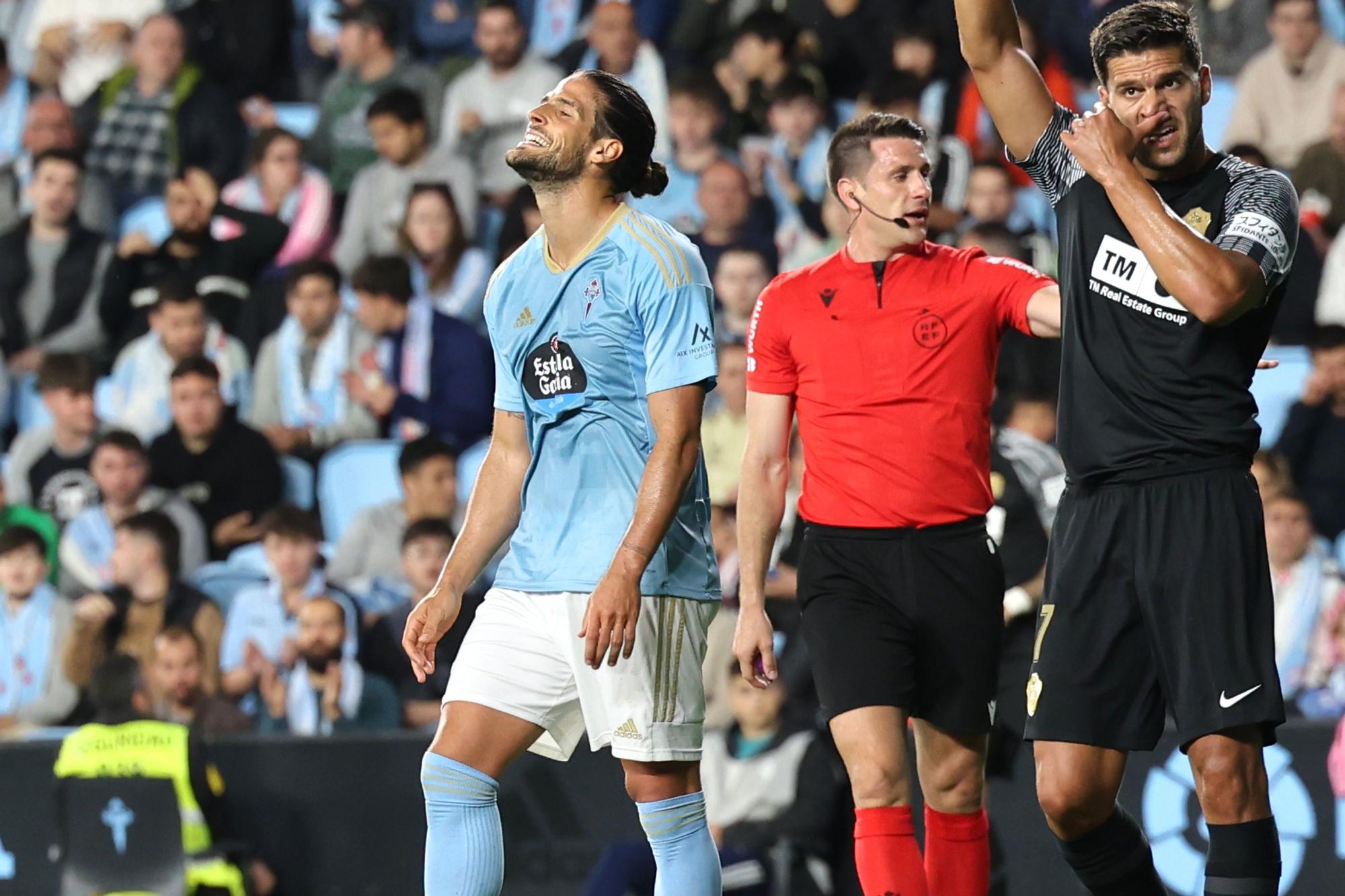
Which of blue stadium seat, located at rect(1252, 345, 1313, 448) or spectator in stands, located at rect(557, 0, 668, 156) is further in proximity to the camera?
spectator in stands, located at rect(557, 0, 668, 156)

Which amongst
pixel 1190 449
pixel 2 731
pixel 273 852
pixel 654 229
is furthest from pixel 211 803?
pixel 1190 449

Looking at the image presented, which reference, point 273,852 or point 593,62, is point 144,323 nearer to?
point 593,62

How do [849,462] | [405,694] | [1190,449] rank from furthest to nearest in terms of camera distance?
1. [405,694]
2. [849,462]
3. [1190,449]

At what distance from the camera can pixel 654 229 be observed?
4.70 m

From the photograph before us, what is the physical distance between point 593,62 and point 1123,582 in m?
7.51

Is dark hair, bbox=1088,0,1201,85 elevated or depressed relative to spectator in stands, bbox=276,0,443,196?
depressed

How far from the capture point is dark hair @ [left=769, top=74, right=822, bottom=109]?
1066 centimetres

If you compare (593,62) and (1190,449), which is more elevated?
(593,62)

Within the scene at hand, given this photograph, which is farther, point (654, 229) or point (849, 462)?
point (849, 462)

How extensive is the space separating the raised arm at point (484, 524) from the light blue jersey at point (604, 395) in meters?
0.11

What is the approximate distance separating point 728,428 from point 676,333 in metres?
4.69

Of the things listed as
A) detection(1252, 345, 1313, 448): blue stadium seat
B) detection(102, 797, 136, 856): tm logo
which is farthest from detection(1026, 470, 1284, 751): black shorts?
detection(1252, 345, 1313, 448): blue stadium seat

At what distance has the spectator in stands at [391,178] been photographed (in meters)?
10.9

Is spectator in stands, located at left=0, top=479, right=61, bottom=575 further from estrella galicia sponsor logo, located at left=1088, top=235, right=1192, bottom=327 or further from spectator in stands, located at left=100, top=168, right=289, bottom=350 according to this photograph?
estrella galicia sponsor logo, located at left=1088, top=235, right=1192, bottom=327
